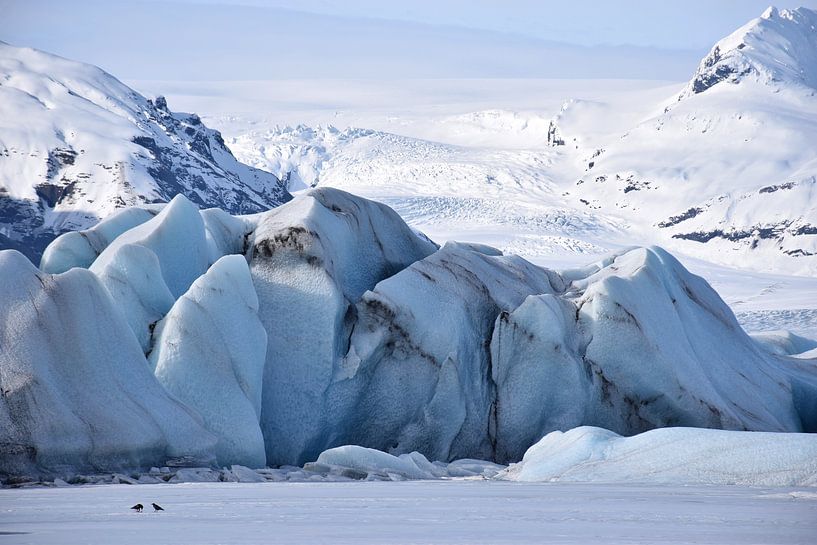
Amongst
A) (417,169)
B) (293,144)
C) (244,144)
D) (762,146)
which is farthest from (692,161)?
(244,144)

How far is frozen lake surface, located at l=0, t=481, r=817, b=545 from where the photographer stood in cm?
864

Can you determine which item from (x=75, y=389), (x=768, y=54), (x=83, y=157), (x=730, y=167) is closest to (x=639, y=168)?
(x=730, y=167)

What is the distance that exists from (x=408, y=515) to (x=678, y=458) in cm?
546

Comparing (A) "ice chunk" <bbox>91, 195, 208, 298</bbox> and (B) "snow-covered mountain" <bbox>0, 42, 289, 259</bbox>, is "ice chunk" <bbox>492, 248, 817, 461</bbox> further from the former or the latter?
(B) "snow-covered mountain" <bbox>0, 42, 289, 259</bbox>

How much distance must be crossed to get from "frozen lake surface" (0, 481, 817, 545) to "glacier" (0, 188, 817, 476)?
10.0ft

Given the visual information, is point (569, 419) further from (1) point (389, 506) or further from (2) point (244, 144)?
(2) point (244, 144)

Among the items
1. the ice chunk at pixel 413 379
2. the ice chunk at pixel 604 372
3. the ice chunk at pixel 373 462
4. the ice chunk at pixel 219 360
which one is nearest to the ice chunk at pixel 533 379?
the ice chunk at pixel 604 372

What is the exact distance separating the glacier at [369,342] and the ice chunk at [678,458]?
2.96 meters

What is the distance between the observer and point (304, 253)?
18531 millimetres

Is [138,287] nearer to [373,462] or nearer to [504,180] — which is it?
[373,462]

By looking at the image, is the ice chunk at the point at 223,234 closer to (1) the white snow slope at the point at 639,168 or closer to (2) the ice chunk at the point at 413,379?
(2) the ice chunk at the point at 413,379

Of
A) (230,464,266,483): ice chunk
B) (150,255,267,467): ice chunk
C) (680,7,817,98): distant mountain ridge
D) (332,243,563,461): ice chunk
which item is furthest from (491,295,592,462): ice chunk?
(680,7,817,98): distant mountain ridge

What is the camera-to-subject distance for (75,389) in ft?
48.1

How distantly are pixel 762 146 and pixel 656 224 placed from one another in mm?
14355
